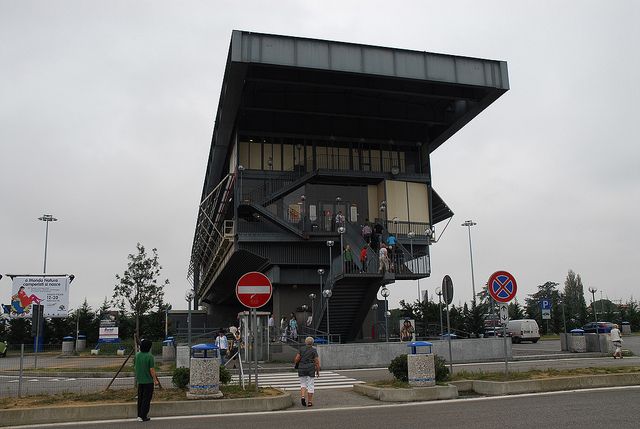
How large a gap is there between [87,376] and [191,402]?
1336 centimetres

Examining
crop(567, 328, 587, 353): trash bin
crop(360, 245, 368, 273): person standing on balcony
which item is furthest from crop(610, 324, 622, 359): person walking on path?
crop(360, 245, 368, 273): person standing on balcony

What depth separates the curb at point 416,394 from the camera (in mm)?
12688

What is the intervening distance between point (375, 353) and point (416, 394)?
10.3m

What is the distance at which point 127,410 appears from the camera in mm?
11203

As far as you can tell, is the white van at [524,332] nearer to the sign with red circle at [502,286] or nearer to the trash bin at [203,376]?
the sign with red circle at [502,286]

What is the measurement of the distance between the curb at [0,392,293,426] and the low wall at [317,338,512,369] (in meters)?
10.4

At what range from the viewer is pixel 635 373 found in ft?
47.7

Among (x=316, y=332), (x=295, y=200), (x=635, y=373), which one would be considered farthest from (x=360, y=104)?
(x=635, y=373)

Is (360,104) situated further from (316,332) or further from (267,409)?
(267,409)

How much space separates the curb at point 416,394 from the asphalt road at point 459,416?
49 centimetres

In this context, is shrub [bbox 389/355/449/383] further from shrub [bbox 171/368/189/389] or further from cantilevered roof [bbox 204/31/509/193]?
cantilevered roof [bbox 204/31/509/193]

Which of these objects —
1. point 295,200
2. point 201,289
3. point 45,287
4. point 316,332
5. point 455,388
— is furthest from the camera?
point 201,289

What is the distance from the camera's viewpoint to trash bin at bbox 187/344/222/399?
12039 millimetres

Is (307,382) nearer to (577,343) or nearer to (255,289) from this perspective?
(255,289)
